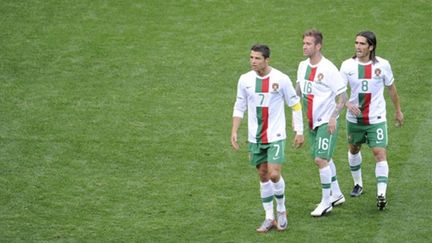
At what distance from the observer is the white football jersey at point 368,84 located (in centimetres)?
1237

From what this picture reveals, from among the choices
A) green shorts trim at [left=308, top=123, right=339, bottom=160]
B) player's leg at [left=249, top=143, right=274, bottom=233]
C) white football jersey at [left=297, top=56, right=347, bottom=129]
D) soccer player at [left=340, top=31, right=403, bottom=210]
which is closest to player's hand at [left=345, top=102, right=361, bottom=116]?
soccer player at [left=340, top=31, right=403, bottom=210]

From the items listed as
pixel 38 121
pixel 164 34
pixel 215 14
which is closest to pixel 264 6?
pixel 215 14

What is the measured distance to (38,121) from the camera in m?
15.8

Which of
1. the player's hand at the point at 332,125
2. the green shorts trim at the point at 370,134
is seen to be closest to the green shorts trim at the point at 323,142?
the player's hand at the point at 332,125

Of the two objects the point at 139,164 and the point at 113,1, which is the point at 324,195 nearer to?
the point at 139,164

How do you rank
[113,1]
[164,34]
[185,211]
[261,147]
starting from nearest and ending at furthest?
[261,147], [185,211], [164,34], [113,1]

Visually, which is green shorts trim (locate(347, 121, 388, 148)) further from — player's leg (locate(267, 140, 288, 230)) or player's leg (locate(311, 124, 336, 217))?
player's leg (locate(267, 140, 288, 230))

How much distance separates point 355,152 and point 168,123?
3.97 m

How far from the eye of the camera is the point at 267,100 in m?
11.6

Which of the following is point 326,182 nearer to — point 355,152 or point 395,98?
point 355,152

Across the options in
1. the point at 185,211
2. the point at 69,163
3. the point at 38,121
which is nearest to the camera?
the point at 185,211

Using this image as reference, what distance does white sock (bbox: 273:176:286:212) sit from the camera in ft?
38.3

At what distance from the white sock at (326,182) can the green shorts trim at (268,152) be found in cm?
81

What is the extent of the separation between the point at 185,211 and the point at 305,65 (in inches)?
95.8
